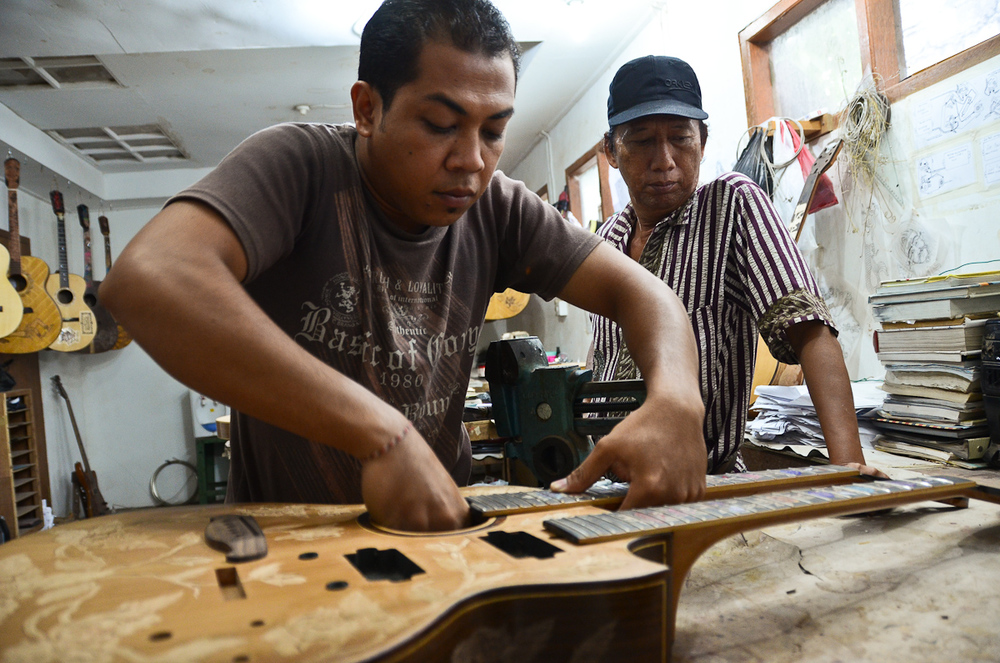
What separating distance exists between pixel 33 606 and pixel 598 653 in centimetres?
50

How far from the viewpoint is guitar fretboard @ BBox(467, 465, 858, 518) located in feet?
3.01

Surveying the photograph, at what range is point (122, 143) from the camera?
6469 millimetres

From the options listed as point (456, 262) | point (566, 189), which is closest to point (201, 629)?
point (456, 262)

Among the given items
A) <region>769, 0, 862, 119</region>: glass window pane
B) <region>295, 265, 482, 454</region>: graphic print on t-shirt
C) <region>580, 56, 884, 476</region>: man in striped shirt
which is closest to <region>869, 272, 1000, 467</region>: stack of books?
<region>580, 56, 884, 476</region>: man in striped shirt

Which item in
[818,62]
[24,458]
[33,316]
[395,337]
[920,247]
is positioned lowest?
[24,458]

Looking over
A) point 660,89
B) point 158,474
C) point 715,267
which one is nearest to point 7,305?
point 158,474

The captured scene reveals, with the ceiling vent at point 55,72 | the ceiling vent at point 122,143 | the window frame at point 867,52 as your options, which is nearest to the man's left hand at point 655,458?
the window frame at point 867,52

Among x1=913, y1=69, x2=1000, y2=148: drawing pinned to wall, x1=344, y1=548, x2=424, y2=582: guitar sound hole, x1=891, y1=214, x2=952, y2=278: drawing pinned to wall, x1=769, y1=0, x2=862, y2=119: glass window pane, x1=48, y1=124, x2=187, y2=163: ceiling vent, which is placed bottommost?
x1=344, y1=548, x2=424, y2=582: guitar sound hole

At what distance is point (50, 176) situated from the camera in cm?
638

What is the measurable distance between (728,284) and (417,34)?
1.00 meters

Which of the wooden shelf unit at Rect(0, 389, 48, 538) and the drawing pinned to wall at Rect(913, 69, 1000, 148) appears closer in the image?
the drawing pinned to wall at Rect(913, 69, 1000, 148)

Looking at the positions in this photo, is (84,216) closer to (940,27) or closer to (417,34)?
(417,34)

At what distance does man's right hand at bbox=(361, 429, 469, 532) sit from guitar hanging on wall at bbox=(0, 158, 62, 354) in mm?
5836

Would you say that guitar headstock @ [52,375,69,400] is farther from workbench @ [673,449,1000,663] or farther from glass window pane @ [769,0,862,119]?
workbench @ [673,449,1000,663]
